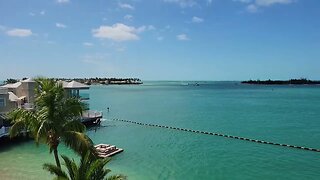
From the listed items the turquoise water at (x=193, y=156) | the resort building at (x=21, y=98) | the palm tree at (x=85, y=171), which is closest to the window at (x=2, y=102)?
the resort building at (x=21, y=98)

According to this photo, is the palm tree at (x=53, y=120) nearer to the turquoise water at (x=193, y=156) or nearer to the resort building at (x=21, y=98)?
the turquoise water at (x=193, y=156)

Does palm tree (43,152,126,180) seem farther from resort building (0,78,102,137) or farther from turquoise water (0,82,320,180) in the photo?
resort building (0,78,102,137)

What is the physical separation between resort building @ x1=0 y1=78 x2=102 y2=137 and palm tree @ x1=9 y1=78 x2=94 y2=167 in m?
22.2

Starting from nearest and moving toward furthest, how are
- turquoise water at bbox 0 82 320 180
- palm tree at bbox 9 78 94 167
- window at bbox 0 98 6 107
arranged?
palm tree at bbox 9 78 94 167
turquoise water at bbox 0 82 320 180
window at bbox 0 98 6 107

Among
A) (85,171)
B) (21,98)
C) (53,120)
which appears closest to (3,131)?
(21,98)

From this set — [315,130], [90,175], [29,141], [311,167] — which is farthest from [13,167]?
[315,130]

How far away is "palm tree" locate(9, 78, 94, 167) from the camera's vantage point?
15195mm

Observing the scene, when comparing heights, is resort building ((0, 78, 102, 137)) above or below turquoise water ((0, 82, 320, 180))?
above

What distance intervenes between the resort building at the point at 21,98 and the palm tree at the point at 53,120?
72.7 feet

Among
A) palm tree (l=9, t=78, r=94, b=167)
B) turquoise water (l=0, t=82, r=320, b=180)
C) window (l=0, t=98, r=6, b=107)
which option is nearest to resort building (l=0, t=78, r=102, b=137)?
window (l=0, t=98, r=6, b=107)

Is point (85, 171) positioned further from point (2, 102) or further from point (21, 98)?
point (21, 98)

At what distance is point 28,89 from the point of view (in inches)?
1914

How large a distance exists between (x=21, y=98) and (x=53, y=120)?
116 feet

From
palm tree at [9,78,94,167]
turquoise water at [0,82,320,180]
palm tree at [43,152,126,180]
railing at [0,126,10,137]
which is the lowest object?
turquoise water at [0,82,320,180]
